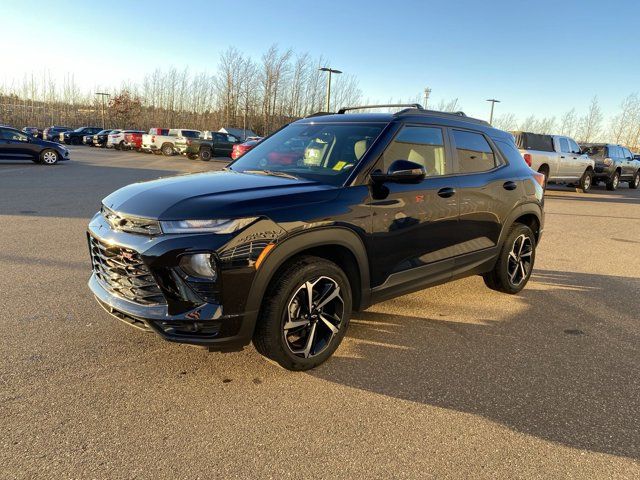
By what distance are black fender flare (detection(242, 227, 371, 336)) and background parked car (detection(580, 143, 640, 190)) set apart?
20262 millimetres

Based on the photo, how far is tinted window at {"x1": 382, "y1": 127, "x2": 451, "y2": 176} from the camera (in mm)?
3793

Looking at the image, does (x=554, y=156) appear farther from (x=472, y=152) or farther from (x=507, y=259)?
(x=472, y=152)

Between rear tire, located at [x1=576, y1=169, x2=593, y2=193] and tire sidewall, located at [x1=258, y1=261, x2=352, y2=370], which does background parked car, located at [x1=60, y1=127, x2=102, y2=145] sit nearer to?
rear tire, located at [x1=576, y1=169, x2=593, y2=193]

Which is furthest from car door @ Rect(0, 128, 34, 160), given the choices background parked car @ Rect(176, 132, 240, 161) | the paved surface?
the paved surface

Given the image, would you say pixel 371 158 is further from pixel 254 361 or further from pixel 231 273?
pixel 254 361

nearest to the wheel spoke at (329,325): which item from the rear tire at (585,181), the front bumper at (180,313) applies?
the front bumper at (180,313)

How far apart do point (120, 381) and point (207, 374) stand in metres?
0.56

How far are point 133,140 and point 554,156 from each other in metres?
29.3

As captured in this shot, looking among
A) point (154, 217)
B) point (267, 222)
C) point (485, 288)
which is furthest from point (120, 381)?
point (485, 288)

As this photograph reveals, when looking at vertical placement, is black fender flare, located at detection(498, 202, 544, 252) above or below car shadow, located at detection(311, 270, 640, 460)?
above

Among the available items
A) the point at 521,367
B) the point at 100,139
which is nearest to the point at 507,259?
the point at 521,367

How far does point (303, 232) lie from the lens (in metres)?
3.05

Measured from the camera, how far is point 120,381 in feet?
10.0

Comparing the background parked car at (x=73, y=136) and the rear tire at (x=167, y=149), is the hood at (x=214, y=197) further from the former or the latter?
the background parked car at (x=73, y=136)
